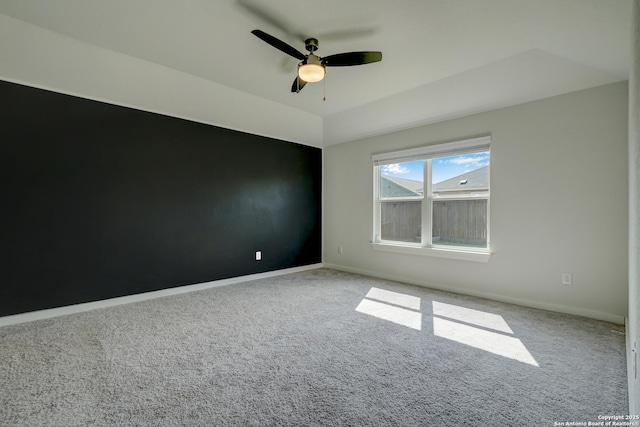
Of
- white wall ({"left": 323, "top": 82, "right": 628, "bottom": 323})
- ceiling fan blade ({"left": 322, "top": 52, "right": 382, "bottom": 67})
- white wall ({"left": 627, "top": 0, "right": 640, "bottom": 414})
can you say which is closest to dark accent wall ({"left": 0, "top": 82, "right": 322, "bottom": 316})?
ceiling fan blade ({"left": 322, "top": 52, "right": 382, "bottom": 67})

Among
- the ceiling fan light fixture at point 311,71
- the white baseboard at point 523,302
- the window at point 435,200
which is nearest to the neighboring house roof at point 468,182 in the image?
the window at point 435,200

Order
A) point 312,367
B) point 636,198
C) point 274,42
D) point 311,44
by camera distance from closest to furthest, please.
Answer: point 636,198 < point 312,367 < point 274,42 < point 311,44

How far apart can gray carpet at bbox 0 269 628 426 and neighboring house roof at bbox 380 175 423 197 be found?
→ 1.72 meters

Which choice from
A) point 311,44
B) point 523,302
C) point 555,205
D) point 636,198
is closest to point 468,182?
point 555,205

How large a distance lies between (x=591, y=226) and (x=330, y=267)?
352 cm

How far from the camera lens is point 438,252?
3.69 metres

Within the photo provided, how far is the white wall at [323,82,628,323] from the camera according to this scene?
254 cm

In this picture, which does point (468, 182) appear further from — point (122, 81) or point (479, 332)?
point (122, 81)

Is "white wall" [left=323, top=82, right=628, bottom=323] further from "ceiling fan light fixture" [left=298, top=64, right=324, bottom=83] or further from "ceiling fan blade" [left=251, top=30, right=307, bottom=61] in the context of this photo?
"ceiling fan blade" [left=251, top=30, right=307, bottom=61]

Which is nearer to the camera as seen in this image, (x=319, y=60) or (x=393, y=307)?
(x=319, y=60)

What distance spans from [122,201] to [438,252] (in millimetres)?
3901

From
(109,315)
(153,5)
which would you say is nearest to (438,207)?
(153,5)

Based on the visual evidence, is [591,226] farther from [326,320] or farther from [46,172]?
[46,172]

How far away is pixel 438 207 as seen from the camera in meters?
3.84
